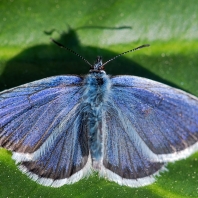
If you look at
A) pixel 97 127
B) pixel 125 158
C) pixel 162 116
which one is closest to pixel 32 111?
pixel 97 127

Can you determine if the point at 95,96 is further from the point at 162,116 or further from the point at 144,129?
the point at 162,116

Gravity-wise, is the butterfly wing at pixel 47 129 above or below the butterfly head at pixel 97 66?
below

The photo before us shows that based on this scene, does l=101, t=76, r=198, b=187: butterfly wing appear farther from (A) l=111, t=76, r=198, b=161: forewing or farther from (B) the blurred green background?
(B) the blurred green background

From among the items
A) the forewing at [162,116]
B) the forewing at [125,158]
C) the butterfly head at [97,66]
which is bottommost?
the forewing at [125,158]

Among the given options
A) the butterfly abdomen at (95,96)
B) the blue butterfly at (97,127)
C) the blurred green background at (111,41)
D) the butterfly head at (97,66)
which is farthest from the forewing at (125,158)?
the butterfly head at (97,66)

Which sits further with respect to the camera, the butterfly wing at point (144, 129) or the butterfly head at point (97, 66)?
the butterfly head at point (97, 66)

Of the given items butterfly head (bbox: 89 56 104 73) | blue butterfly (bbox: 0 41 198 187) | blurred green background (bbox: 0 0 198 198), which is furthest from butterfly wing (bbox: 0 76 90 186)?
blurred green background (bbox: 0 0 198 198)

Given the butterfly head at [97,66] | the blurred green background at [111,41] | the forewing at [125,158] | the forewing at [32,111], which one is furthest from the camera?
the blurred green background at [111,41]

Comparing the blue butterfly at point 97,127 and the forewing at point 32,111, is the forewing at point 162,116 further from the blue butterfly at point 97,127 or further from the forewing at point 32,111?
the forewing at point 32,111

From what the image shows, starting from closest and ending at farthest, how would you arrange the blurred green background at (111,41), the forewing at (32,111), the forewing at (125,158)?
the forewing at (32,111), the forewing at (125,158), the blurred green background at (111,41)
